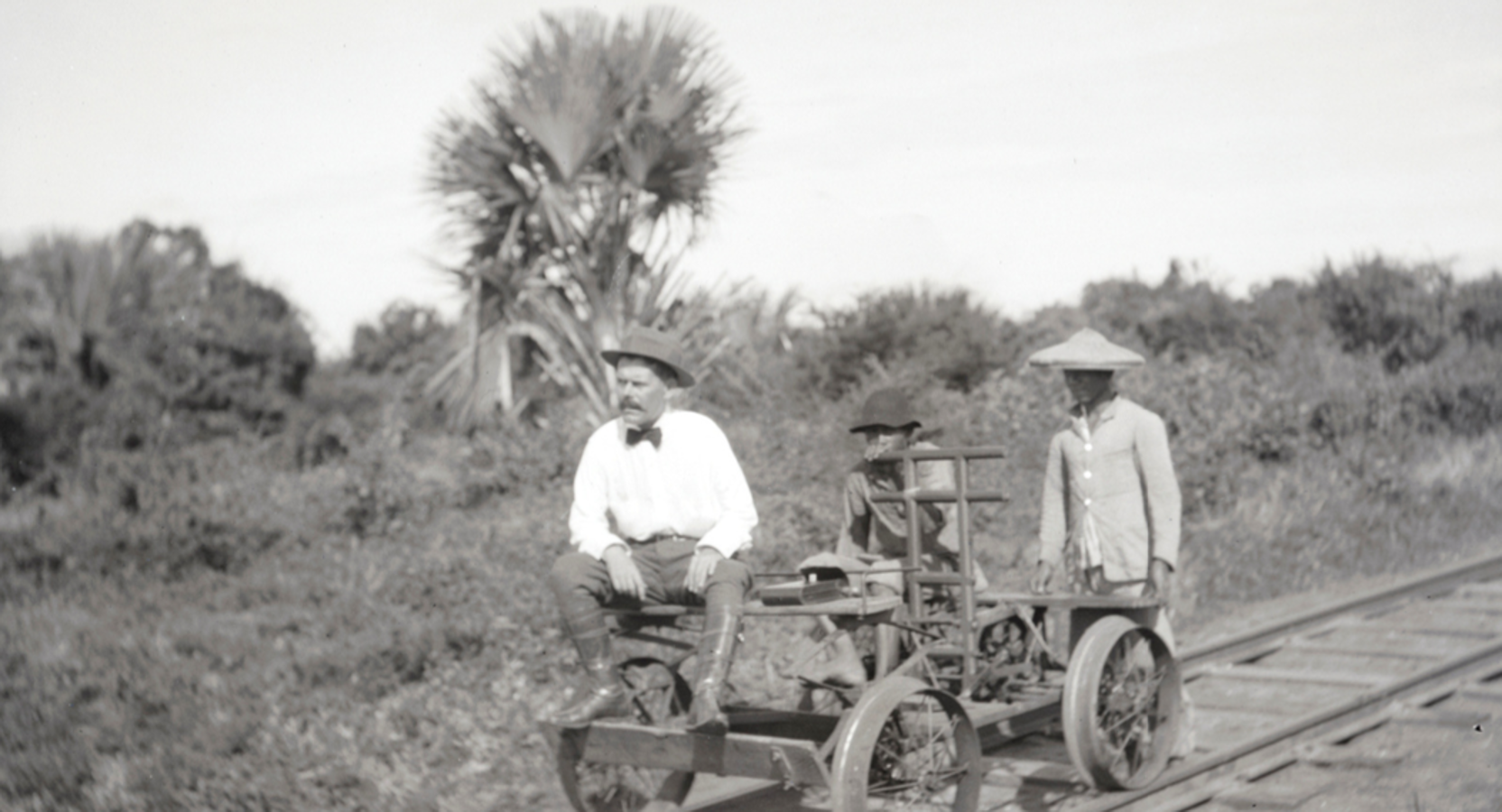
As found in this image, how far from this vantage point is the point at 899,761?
4746mm

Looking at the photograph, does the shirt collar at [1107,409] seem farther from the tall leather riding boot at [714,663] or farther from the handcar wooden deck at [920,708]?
the tall leather riding boot at [714,663]

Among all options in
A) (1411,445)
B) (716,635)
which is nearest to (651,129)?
(1411,445)

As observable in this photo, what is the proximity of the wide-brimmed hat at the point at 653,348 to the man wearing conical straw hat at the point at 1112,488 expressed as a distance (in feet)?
5.90

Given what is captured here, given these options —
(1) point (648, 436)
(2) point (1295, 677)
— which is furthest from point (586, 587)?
(2) point (1295, 677)

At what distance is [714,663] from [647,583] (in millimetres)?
621

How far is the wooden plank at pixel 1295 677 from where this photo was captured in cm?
757

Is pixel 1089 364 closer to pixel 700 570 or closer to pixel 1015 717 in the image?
pixel 1015 717

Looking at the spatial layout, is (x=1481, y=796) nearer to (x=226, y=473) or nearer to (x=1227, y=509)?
(x=1227, y=509)

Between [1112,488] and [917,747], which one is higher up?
[1112,488]

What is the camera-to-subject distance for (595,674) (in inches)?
190

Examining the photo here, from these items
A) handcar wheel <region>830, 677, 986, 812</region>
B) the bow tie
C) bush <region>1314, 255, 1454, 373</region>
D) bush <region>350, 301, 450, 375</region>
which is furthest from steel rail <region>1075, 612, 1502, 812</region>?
bush <region>350, 301, 450, 375</region>

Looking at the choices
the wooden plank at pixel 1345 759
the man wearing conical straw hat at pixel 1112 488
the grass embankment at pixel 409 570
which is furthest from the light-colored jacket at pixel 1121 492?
the grass embankment at pixel 409 570

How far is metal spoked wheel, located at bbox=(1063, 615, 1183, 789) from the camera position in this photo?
5.18m

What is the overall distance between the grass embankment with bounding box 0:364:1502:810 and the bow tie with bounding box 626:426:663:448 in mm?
1926
